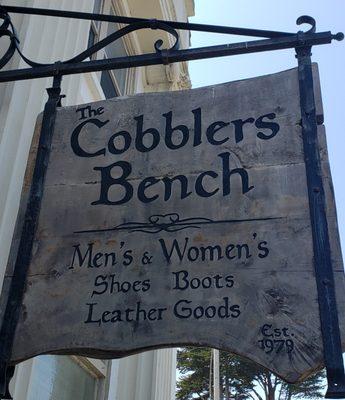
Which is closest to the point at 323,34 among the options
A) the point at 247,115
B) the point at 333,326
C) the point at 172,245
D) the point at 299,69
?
the point at 299,69

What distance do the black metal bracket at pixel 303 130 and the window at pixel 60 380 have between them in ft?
3.44

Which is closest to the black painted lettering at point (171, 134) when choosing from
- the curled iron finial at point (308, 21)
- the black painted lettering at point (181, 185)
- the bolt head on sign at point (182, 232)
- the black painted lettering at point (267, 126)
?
the bolt head on sign at point (182, 232)

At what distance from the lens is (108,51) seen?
6.84m

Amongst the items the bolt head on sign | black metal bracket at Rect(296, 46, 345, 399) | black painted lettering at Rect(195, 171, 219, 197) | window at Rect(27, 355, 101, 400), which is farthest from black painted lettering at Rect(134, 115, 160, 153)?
window at Rect(27, 355, 101, 400)

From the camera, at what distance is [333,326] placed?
1.96 meters

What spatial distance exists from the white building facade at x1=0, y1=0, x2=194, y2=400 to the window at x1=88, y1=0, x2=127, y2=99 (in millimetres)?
11

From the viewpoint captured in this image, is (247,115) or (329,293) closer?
(329,293)

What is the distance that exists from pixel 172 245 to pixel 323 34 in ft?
4.33

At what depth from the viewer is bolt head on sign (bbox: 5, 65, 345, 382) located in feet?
6.79

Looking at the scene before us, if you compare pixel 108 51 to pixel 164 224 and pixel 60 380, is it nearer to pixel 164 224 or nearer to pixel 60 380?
pixel 60 380

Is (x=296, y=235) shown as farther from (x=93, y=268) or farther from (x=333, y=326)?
(x=93, y=268)

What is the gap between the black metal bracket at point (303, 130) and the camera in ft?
6.51

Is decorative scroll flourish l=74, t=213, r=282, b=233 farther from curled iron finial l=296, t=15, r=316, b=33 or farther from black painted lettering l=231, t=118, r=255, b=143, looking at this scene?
curled iron finial l=296, t=15, r=316, b=33

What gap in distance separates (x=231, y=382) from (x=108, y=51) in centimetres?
2805
